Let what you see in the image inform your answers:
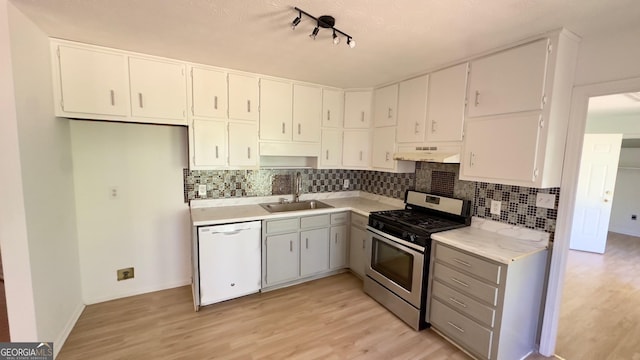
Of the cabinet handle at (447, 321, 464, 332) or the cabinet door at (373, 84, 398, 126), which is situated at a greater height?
the cabinet door at (373, 84, 398, 126)

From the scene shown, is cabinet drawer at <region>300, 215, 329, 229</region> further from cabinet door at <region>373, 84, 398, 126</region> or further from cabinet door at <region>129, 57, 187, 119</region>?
cabinet door at <region>129, 57, 187, 119</region>

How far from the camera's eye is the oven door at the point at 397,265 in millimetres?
2297

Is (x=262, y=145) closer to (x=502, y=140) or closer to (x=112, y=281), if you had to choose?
(x=112, y=281)

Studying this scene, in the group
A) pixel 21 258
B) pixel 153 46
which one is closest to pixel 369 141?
pixel 153 46

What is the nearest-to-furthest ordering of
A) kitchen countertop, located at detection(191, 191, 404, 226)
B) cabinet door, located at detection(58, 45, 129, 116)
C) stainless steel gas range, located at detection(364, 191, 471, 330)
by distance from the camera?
1. cabinet door, located at detection(58, 45, 129, 116)
2. stainless steel gas range, located at detection(364, 191, 471, 330)
3. kitchen countertop, located at detection(191, 191, 404, 226)

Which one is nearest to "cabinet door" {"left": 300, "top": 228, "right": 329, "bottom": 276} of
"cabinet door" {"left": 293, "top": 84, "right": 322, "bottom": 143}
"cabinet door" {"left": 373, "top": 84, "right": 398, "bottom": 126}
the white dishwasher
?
the white dishwasher

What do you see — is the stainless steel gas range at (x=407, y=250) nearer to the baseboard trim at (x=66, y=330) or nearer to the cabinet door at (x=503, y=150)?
the cabinet door at (x=503, y=150)

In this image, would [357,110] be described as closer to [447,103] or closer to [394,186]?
[394,186]

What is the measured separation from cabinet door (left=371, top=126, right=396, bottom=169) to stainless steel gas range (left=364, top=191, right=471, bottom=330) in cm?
50

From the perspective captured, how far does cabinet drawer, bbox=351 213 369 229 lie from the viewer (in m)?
3.06

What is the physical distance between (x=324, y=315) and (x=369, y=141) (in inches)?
83.5

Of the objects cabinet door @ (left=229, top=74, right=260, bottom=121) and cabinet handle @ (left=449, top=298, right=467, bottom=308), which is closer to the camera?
cabinet handle @ (left=449, top=298, right=467, bottom=308)

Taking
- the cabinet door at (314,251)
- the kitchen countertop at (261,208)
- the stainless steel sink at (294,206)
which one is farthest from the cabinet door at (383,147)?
the cabinet door at (314,251)

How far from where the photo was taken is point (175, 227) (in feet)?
9.62
